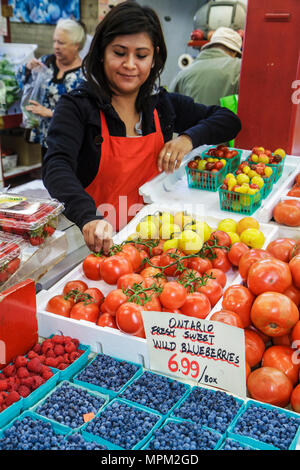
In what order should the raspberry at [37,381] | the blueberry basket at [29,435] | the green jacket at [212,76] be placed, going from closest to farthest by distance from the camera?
the blueberry basket at [29,435]
the raspberry at [37,381]
the green jacket at [212,76]

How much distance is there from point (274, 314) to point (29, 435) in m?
0.79

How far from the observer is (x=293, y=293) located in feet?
5.25

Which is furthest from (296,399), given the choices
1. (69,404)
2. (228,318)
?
(69,404)

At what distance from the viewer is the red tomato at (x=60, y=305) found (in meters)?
1.64

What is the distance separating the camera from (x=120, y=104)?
2.66 metres

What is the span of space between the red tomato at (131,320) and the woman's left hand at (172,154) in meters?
1.35

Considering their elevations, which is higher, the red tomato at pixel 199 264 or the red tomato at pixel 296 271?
the red tomato at pixel 296 271

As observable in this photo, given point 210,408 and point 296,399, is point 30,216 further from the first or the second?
point 296,399

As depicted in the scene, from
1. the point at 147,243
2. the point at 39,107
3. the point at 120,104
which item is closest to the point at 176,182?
the point at 120,104

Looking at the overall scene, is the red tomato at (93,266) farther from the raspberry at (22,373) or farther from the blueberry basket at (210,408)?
the blueberry basket at (210,408)

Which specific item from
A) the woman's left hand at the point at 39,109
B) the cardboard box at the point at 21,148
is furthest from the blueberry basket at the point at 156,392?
the cardboard box at the point at 21,148

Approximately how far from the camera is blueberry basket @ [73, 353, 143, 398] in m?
1.34
